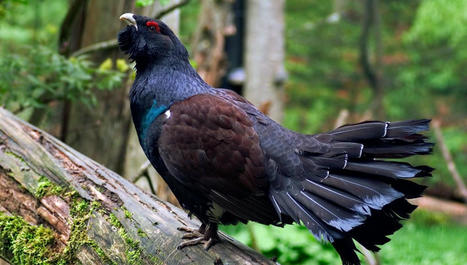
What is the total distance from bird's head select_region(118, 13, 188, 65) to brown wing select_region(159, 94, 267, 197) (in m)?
0.51

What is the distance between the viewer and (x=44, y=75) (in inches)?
205

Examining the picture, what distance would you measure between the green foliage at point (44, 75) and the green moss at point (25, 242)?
5.82ft

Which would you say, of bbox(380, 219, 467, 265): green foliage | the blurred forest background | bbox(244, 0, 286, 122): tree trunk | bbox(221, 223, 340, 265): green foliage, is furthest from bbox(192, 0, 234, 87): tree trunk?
bbox(380, 219, 467, 265): green foliage

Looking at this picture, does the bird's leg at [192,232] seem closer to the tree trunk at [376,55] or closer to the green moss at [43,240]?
the green moss at [43,240]

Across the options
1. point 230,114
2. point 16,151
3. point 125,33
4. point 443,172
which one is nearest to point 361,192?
point 230,114

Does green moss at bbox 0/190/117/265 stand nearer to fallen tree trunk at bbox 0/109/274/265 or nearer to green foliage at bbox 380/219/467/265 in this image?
fallen tree trunk at bbox 0/109/274/265

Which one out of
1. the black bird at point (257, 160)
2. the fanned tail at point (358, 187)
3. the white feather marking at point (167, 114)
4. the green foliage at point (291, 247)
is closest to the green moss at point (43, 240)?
the black bird at point (257, 160)

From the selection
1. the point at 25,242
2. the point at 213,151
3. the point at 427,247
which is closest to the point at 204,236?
the point at 213,151

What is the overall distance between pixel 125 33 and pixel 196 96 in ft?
2.35

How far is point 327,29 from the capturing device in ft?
45.9

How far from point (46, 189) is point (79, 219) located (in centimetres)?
31

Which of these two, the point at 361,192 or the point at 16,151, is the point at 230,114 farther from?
the point at 16,151

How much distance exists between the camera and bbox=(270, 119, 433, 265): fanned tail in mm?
3078

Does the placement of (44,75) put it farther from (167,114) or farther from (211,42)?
(211,42)
